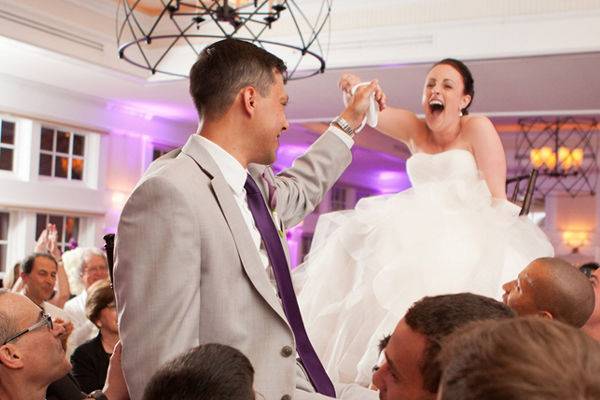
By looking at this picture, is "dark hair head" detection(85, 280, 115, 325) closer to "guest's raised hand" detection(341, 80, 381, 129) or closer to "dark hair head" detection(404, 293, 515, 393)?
"guest's raised hand" detection(341, 80, 381, 129)

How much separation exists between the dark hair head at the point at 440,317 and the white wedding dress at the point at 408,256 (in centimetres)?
164

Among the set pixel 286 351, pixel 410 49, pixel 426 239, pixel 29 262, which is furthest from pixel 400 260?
pixel 410 49

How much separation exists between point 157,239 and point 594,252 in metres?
13.3

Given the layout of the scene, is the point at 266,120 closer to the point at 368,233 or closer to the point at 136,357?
the point at 136,357

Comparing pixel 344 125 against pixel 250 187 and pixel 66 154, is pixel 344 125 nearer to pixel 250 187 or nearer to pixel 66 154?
pixel 250 187

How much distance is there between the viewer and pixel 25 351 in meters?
2.09

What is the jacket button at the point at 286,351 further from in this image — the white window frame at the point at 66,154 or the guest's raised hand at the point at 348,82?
the white window frame at the point at 66,154

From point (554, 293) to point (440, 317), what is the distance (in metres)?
1.07

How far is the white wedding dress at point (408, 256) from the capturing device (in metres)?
3.06

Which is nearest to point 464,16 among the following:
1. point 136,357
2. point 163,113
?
point 163,113

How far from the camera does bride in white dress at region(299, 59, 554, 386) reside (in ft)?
10.1

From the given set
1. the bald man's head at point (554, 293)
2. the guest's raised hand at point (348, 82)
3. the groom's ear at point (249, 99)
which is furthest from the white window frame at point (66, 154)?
the groom's ear at point (249, 99)

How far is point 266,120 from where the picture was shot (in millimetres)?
1828

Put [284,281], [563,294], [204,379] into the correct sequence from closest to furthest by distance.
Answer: [204,379] < [284,281] < [563,294]
